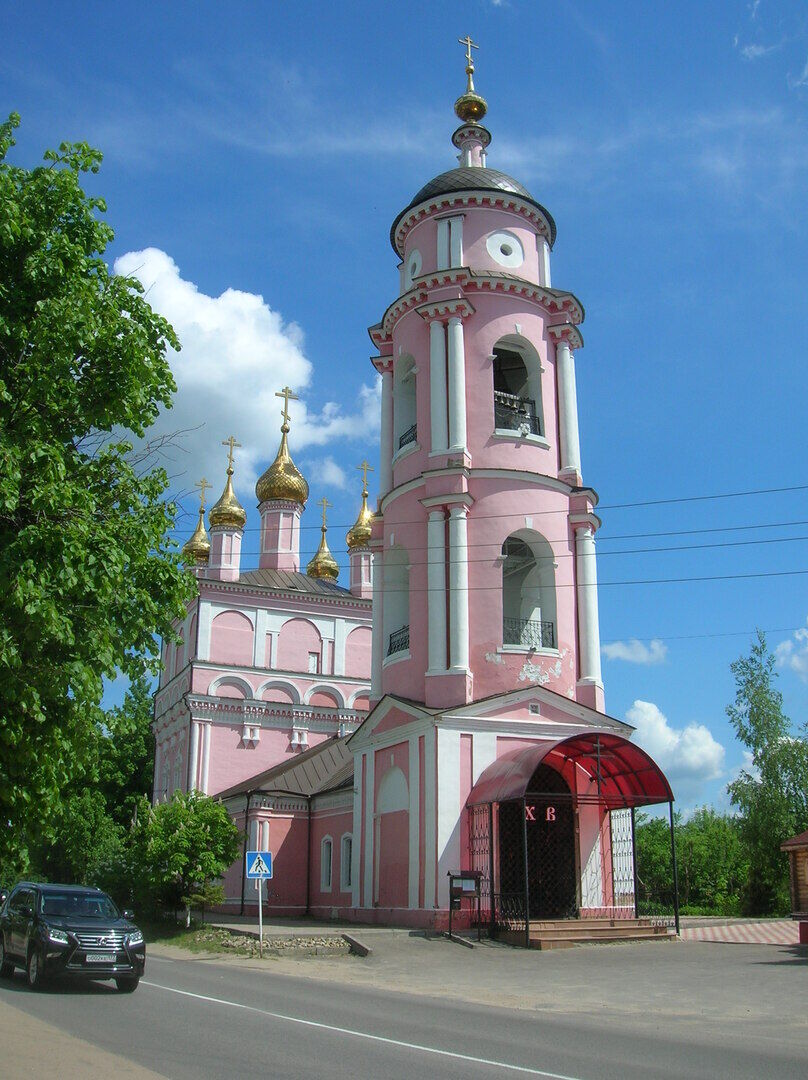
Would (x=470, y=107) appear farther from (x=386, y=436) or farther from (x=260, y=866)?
(x=260, y=866)

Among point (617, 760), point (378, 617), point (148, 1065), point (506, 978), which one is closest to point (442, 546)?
point (378, 617)

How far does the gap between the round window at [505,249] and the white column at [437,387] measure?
271 centimetres

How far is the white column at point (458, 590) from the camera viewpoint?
23.3 meters

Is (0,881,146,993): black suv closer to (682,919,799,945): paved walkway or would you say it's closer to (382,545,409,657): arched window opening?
(682,919,799,945): paved walkway

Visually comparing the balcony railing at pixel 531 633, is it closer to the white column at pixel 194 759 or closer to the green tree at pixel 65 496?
the green tree at pixel 65 496

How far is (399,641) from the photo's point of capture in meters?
25.7

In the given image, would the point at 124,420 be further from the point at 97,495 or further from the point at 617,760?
the point at 617,760

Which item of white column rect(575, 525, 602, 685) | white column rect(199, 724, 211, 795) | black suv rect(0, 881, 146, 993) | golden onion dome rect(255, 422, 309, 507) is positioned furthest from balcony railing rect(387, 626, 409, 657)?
golden onion dome rect(255, 422, 309, 507)

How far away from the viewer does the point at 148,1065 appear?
8.06 meters

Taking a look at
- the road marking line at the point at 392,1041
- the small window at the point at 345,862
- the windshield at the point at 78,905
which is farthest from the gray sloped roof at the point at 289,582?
the road marking line at the point at 392,1041

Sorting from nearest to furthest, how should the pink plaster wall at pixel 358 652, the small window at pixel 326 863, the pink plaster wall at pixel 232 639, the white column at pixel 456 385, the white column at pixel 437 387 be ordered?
the white column at pixel 456 385
the white column at pixel 437 387
the small window at pixel 326 863
the pink plaster wall at pixel 232 639
the pink plaster wall at pixel 358 652

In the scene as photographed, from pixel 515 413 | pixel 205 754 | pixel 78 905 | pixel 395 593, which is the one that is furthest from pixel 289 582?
pixel 78 905

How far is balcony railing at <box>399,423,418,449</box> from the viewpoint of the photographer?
2652 cm

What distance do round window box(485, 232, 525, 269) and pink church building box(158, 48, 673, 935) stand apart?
5 cm
